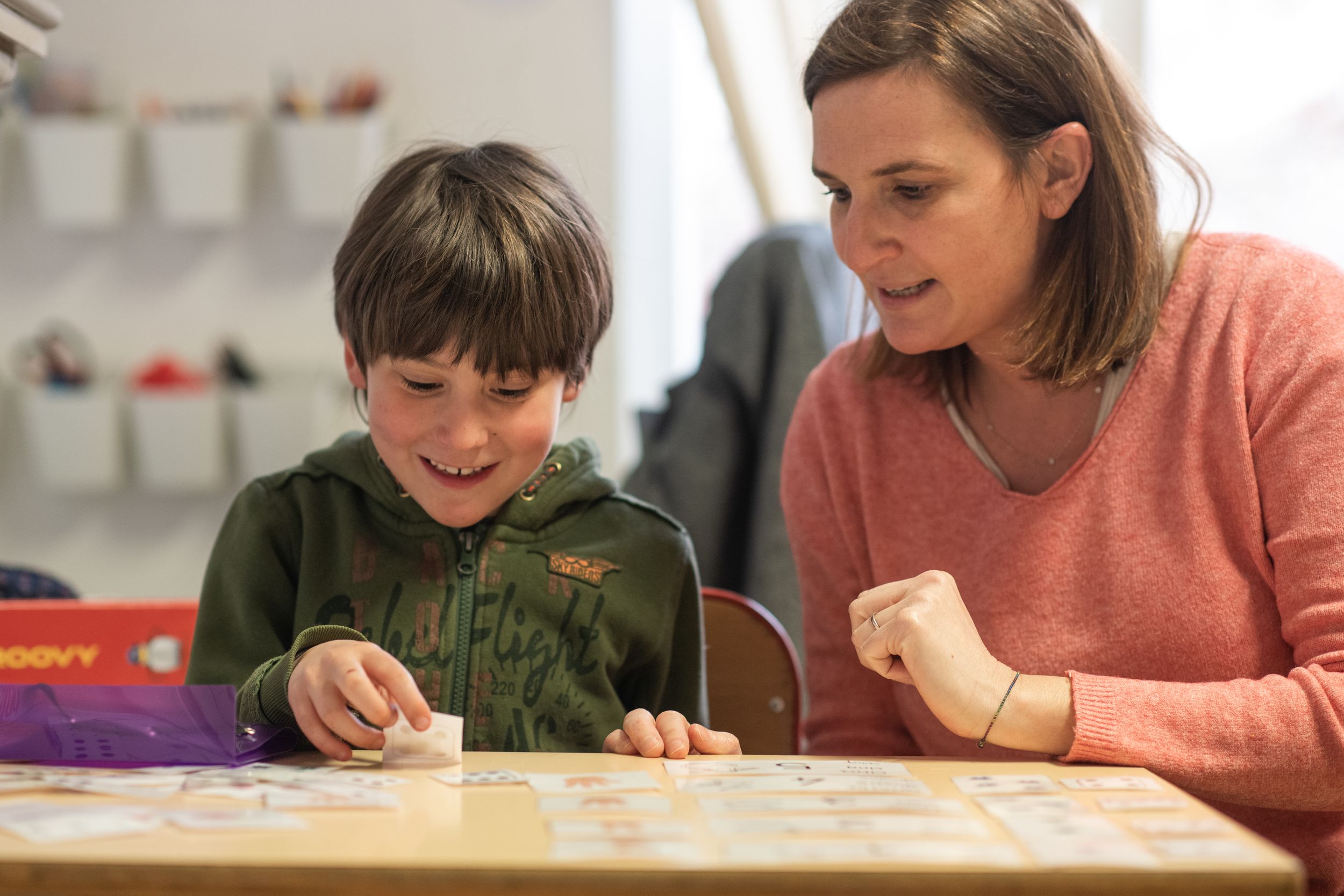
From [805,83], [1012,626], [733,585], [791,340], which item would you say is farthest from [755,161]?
[1012,626]

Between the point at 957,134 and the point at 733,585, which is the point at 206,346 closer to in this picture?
the point at 733,585

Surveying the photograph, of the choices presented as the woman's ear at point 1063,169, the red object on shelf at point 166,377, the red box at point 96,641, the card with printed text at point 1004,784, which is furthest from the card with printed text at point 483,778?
the red object on shelf at point 166,377

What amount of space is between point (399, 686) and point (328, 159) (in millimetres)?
1497

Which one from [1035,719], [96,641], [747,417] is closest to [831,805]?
[1035,719]

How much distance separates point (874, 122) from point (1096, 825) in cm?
60

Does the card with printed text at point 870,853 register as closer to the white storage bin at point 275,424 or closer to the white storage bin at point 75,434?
the white storage bin at point 275,424

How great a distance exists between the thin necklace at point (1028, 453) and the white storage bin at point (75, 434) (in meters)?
1.57

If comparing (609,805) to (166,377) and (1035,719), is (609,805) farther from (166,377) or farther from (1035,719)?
(166,377)

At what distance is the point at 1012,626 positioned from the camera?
1.08 m

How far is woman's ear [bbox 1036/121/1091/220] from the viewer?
3.51ft

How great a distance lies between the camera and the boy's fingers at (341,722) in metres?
0.80

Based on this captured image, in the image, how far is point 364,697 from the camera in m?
0.78

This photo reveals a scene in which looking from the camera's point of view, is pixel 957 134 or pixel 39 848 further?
pixel 957 134

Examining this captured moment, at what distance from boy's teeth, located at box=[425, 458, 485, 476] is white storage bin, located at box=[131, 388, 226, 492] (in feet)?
4.10
